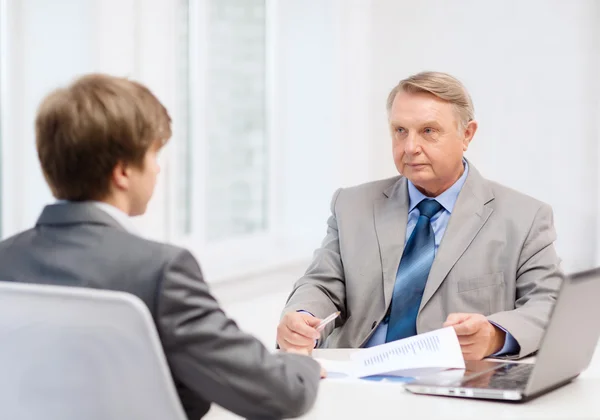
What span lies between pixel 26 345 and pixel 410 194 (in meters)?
1.54

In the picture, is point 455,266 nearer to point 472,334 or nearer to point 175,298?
point 472,334

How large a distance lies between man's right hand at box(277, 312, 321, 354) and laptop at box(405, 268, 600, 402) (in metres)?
0.38

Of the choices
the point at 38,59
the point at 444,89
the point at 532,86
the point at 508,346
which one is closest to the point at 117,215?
the point at 508,346

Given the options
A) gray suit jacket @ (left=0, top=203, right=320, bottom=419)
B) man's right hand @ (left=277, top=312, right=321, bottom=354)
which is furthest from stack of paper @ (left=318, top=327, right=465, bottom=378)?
gray suit jacket @ (left=0, top=203, right=320, bottom=419)

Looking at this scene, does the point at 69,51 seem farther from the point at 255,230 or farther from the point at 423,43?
the point at 423,43

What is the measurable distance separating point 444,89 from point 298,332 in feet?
2.81

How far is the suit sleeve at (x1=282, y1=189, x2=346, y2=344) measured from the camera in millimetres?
2408

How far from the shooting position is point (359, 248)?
2.53 m

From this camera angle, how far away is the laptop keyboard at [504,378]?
1.66m

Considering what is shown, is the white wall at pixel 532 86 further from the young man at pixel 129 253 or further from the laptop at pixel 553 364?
the young man at pixel 129 253

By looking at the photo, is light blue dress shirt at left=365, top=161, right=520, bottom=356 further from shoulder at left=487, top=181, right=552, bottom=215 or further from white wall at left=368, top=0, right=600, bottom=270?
white wall at left=368, top=0, right=600, bottom=270

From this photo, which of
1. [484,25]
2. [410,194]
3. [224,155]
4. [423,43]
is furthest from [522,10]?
[410,194]

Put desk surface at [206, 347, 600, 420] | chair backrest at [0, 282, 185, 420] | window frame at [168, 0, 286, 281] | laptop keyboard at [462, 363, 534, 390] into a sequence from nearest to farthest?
1. chair backrest at [0, 282, 185, 420]
2. desk surface at [206, 347, 600, 420]
3. laptop keyboard at [462, 363, 534, 390]
4. window frame at [168, 0, 286, 281]

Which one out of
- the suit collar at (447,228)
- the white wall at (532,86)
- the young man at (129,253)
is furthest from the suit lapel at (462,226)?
the white wall at (532,86)
